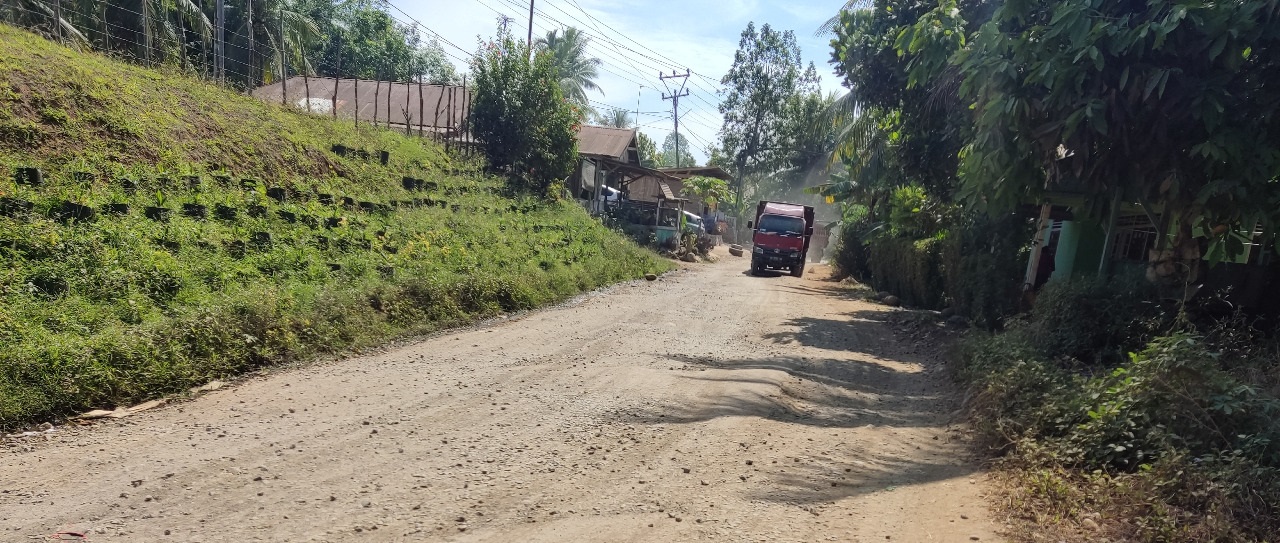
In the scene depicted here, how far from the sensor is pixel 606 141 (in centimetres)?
3406

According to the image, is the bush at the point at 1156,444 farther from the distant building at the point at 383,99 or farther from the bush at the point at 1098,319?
the distant building at the point at 383,99

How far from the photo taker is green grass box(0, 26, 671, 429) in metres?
6.96

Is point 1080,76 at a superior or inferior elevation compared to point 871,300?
superior

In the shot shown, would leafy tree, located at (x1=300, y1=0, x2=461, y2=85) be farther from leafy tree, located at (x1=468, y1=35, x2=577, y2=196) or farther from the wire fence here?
leafy tree, located at (x1=468, y1=35, x2=577, y2=196)

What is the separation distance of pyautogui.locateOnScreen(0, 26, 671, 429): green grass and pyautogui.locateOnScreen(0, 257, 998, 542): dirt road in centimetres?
67

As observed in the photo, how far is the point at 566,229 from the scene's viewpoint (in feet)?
68.9

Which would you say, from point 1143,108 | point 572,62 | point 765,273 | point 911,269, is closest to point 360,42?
point 572,62

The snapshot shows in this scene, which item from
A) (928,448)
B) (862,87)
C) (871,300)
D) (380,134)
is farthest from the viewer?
(871,300)

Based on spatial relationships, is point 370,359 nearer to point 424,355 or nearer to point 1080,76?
point 424,355

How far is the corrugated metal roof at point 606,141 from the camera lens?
32906 mm

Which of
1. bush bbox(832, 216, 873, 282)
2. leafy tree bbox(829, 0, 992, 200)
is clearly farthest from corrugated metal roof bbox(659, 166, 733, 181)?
leafy tree bbox(829, 0, 992, 200)

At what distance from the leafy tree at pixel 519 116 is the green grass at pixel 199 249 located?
5.02 meters

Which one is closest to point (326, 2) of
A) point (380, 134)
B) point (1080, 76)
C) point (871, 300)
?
point (380, 134)

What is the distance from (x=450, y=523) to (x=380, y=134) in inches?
671
